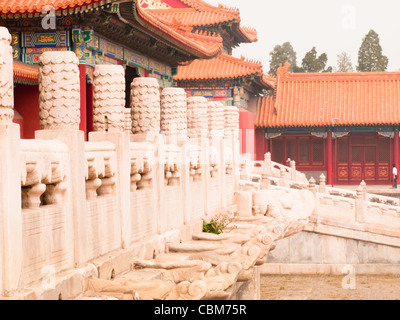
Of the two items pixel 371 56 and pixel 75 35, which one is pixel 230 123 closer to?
pixel 75 35

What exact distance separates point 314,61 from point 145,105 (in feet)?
131

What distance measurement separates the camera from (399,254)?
1797 centimetres

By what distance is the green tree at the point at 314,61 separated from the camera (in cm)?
4719

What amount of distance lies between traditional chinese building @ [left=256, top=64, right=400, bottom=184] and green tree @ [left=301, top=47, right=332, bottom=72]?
43.0 ft

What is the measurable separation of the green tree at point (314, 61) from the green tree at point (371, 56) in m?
2.33

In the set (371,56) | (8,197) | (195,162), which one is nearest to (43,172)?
(8,197)

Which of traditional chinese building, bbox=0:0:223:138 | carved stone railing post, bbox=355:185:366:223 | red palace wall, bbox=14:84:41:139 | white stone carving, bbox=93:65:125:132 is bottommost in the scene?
carved stone railing post, bbox=355:185:366:223

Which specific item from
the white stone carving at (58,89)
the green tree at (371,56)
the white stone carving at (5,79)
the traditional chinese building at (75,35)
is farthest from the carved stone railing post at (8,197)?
the green tree at (371,56)

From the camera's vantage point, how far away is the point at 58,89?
645 cm

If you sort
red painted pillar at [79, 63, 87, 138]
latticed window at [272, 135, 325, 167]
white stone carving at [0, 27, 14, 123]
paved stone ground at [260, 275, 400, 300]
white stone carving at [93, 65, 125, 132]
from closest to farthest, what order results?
white stone carving at [0, 27, 14, 123], white stone carving at [93, 65, 125, 132], red painted pillar at [79, 63, 87, 138], paved stone ground at [260, 275, 400, 300], latticed window at [272, 135, 325, 167]

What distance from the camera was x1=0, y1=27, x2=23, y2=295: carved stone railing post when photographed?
5.09 m

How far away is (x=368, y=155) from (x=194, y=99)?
22.8 m

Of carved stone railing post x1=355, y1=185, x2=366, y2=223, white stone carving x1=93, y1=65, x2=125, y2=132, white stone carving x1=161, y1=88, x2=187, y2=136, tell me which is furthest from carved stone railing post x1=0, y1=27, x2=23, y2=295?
carved stone railing post x1=355, y1=185, x2=366, y2=223

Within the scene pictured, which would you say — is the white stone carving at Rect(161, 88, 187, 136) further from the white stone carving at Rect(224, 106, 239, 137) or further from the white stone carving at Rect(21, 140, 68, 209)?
the white stone carving at Rect(21, 140, 68, 209)
